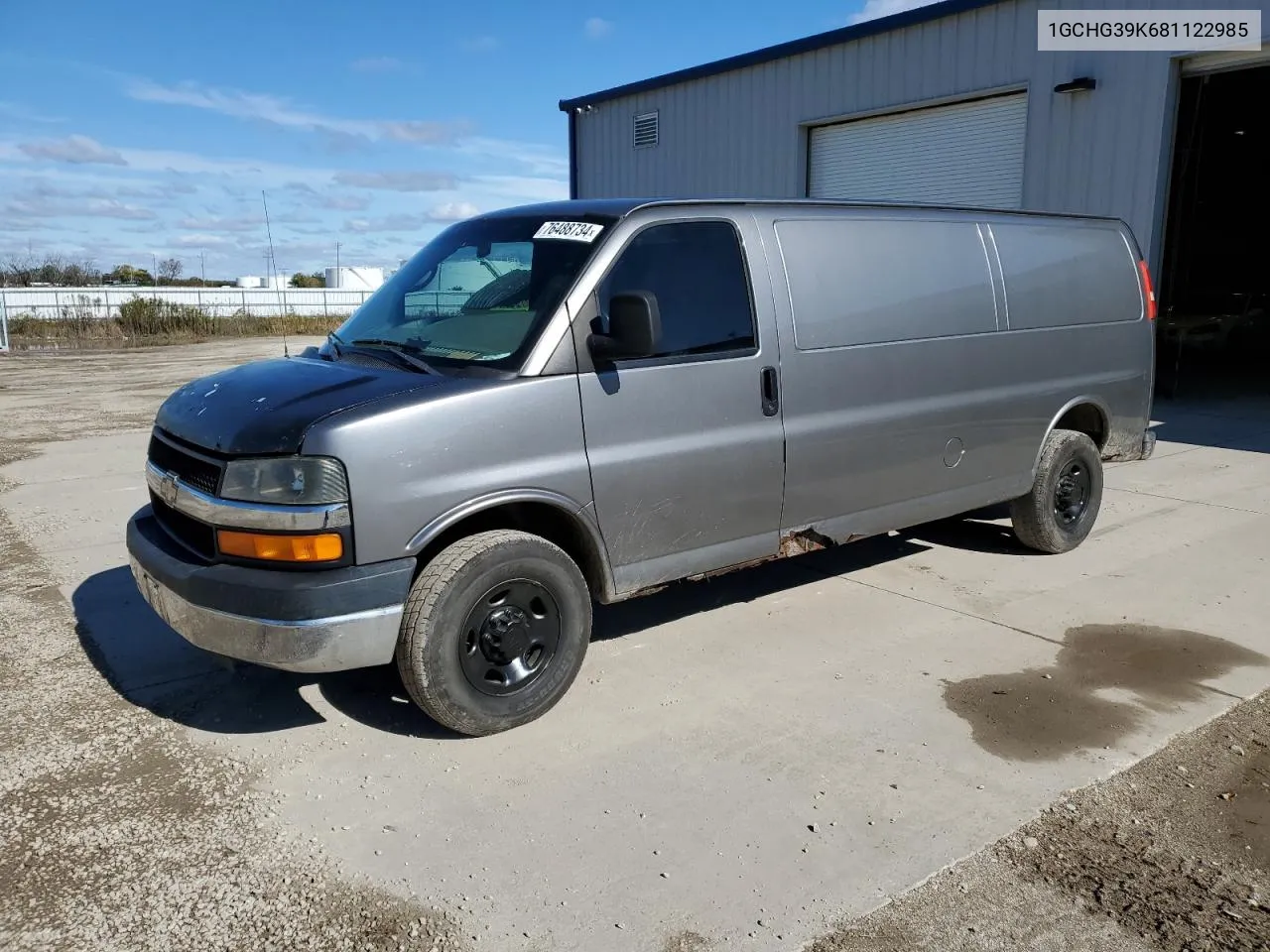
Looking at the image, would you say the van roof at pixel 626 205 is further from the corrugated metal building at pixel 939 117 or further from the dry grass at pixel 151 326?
the dry grass at pixel 151 326

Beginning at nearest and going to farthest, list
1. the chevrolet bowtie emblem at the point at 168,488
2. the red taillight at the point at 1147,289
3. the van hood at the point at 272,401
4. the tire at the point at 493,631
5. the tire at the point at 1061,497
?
1. the van hood at the point at 272,401
2. the tire at the point at 493,631
3. the chevrolet bowtie emblem at the point at 168,488
4. the tire at the point at 1061,497
5. the red taillight at the point at 1147,289

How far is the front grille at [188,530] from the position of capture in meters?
3.70

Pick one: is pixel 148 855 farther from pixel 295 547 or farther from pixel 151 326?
pixel 151 326

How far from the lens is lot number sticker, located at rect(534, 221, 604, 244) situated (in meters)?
4.14

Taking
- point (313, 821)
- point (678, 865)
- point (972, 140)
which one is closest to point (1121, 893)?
point (678, 865)

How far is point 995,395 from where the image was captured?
559 cm

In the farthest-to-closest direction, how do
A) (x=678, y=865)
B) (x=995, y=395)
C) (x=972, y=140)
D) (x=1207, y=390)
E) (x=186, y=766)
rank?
(x=1207, y=390), (x=972, y=140), (x=995, y=395), (x=186, y=766), (x=678, y=865)

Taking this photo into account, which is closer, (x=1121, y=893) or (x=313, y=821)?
(x=1121, y=893)

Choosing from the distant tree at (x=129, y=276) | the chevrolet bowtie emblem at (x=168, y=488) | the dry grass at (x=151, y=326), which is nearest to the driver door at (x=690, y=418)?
the chevrolet bowtie emblem at (x=168, y=488)

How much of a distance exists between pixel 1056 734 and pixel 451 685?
242 centimetres

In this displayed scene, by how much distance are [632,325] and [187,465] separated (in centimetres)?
185

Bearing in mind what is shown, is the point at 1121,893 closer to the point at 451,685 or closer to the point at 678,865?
the point at 678,865

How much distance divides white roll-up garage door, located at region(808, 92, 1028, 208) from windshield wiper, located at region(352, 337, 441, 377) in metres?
9.46

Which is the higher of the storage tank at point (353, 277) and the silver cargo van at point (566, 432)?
the storage tank at point (353, 277)
